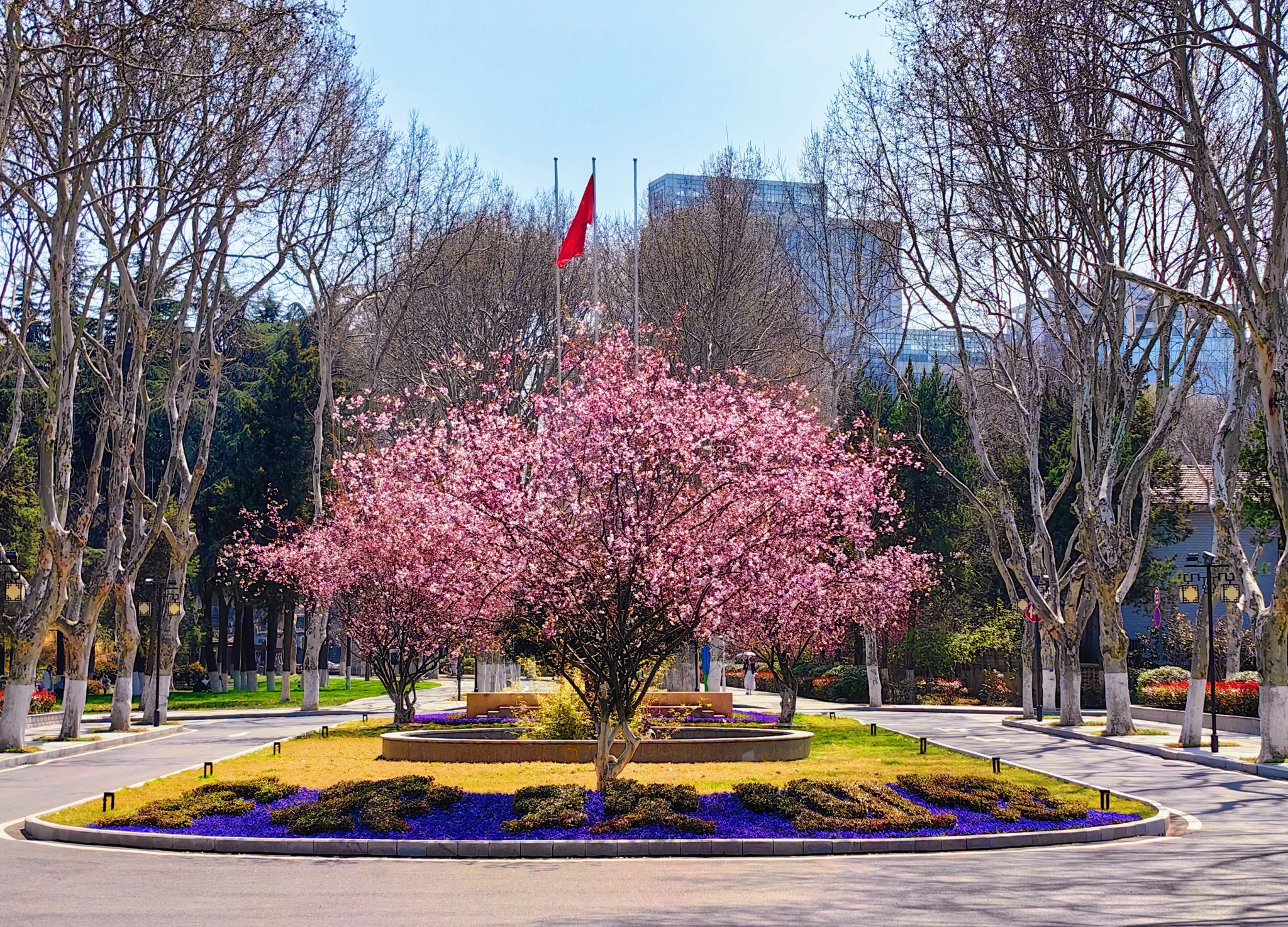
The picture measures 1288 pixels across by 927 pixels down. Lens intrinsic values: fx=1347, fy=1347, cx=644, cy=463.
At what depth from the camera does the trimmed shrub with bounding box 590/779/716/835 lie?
13.7 m

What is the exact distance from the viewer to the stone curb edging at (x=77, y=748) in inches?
947

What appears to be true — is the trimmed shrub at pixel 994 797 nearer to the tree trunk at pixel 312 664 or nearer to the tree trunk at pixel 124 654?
the tree trunk at pixel 124 654

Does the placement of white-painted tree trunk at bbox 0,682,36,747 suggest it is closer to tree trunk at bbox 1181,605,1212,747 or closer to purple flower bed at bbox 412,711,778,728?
purple flower bed at bbox 412,711,778,728

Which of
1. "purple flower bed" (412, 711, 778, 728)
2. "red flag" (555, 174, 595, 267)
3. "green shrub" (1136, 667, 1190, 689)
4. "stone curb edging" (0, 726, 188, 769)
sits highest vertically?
"red flag" (555, 174, 595, 267)

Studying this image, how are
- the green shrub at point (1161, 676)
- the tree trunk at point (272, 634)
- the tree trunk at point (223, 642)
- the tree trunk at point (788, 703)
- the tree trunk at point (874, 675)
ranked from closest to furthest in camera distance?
the tree trunk at point (788, 703) → the green shrub at point (1161, 676) → the tree trunk at point (874, 675) → the tree trunk at point (272, 634) → the tree trunk at point (223, 642)

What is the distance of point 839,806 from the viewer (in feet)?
47.2

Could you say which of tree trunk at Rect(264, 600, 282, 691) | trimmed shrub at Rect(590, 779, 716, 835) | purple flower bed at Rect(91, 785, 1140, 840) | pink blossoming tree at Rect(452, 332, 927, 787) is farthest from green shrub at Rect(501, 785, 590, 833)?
tree trunk at Rect(264, 600, 282, 691)

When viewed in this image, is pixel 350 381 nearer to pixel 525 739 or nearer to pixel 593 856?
pixel 525 739

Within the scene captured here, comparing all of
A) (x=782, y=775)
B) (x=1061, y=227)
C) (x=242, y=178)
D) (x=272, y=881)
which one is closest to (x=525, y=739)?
(x=782, y=775)

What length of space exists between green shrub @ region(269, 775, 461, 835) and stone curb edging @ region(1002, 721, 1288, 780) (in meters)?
13.7

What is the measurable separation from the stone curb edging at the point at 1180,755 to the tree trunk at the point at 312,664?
68.3 ft

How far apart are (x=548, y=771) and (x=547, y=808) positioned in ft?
19.4

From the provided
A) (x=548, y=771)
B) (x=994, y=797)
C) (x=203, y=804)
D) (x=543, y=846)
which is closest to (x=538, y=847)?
(x=543, y=846)

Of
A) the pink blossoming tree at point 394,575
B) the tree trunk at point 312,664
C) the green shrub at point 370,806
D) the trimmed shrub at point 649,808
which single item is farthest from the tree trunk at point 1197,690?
the tree trunk at point 312,664
